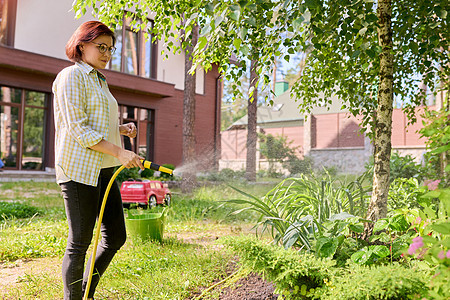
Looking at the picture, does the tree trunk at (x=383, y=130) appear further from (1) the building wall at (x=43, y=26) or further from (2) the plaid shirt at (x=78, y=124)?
(1) the building wall at (x=43, y=26)

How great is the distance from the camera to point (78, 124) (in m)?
1.90

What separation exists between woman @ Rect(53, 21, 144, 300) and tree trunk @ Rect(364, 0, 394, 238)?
1530 millimetres

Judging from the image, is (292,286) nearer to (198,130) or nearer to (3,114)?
(3,114)

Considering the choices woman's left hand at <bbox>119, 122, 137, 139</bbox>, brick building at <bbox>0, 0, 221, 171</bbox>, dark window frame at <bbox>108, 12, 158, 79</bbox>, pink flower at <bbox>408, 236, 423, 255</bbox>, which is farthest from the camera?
dark window frame at <bbox>108, 12, 158, 79</bbox>

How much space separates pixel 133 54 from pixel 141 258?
38.9ft

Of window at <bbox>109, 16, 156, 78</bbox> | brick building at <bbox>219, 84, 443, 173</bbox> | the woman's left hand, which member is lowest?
the woman's left hand

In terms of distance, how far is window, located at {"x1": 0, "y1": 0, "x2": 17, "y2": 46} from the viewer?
1091 cm

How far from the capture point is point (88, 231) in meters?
1.99

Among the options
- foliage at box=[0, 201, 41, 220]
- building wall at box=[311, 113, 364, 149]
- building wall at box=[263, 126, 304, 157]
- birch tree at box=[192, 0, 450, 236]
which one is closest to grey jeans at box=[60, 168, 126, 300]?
birch tree at box=[192, 0, 450, 236]

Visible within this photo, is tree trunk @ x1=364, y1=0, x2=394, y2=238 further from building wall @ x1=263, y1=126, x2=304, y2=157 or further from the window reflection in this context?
building wall @ x1=263, y1=126, x2=304, y2=157

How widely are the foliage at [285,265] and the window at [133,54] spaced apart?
12.4 metres

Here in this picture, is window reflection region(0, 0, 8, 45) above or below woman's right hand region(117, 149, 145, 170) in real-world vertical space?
above

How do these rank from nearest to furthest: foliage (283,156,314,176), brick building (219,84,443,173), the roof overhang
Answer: the roof overhang
foliage (283,156,314,176)
brick building (219,84,443,173)

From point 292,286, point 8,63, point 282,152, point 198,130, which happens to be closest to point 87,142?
point 292,286
